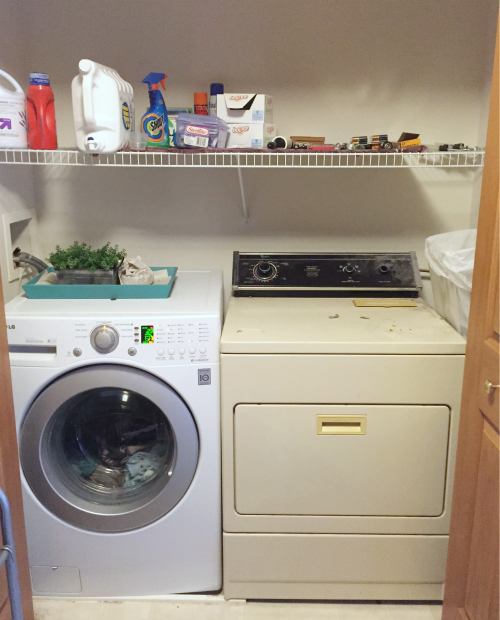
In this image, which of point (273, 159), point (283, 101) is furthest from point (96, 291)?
point (283, 101)

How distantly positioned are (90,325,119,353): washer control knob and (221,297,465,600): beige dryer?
12.1 inches

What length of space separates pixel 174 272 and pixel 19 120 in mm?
685

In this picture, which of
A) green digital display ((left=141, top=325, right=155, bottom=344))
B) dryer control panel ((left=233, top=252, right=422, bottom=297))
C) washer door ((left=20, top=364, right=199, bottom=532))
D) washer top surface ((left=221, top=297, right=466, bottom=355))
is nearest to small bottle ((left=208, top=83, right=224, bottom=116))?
dryer control panel ((left=233, top=252, right=422, bottom=297))

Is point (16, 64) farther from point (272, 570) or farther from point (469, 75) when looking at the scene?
point (272, 570)

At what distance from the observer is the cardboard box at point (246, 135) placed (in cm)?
181

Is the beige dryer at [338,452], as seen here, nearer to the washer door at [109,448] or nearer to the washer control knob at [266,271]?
the washer door at [109,448]

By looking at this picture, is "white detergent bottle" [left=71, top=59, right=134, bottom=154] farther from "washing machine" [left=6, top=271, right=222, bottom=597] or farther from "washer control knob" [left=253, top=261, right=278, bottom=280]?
"washer control knob" [left=253, top=261, right=278, bottom=280]

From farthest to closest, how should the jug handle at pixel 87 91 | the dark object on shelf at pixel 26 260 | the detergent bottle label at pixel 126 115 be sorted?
the dark object on shelf at pixel 26 260 < the detergent bottle label at pixel 126 115 < the jug handle at pixel 87 91

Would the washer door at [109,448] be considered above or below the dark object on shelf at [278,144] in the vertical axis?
below

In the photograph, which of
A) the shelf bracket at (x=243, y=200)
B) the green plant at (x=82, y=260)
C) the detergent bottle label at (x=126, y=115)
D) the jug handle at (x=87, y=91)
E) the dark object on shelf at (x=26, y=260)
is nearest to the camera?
the jug handle at (x=87, y=91)

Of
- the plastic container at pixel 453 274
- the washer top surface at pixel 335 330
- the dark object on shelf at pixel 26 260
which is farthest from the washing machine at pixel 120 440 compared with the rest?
the plastic container at pixel 453 274

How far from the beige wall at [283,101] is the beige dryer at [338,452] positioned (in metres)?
0.55

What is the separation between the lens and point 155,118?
1.78m

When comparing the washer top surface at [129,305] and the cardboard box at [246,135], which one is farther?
the cardboard box at [246,135]
